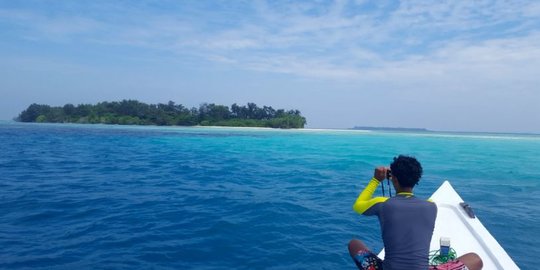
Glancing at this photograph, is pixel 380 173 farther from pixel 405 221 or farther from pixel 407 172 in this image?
pixel 405 221

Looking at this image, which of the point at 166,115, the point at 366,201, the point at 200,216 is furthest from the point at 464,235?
the point at 166,115

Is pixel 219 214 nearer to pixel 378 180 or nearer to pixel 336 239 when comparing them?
pixel 336 239

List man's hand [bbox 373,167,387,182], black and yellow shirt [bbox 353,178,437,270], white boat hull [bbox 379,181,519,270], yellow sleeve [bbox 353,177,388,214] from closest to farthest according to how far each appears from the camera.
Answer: black and yellow shirt [bbox 353,178,437,270] → yellow sleeve [bbox 353,177,388,214] → man's hand [bbox 373,167,387,182] → white boat hull [bbox 379,181,519,270]

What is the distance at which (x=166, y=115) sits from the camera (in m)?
88.5

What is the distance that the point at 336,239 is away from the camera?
7121 millimetres

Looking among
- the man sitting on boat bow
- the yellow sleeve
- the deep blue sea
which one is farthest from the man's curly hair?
the deep blue sea

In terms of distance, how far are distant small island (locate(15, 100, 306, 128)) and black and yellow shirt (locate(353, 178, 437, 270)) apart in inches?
3207

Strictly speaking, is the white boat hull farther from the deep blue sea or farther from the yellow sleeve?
the yellow sleeve

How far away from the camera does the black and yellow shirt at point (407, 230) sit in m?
3.25

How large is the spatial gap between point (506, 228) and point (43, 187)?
11.6 metres

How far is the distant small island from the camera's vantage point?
3430 inches

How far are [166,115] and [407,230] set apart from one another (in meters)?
88.9

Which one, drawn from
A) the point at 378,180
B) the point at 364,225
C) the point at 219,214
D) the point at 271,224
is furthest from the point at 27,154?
the point at 378,180

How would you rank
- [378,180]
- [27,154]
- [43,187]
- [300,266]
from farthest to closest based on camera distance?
[27,154] < [43,187] < [300,266] < [378,180]
